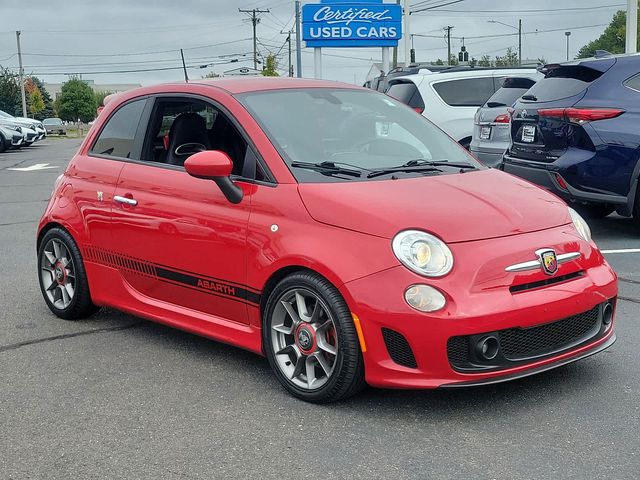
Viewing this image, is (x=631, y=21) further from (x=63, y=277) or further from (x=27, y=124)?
(x=27, y=124)

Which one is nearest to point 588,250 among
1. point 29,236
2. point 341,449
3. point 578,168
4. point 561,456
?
point 561,456

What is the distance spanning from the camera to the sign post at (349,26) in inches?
1115

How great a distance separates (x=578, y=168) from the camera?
25.5 feet

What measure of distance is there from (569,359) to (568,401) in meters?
0.20

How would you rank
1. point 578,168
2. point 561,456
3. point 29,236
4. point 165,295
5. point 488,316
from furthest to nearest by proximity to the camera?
point 29,236
point 578,168
point 165,295
point 488,316
point 561,456

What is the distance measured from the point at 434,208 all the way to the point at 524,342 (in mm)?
738

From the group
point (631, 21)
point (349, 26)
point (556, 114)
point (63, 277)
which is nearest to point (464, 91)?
point (556, 114)

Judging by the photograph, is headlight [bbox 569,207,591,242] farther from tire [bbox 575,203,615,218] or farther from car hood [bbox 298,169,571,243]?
tire [bbox 575,203,615,218]

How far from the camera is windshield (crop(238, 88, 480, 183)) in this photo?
14.9 ft

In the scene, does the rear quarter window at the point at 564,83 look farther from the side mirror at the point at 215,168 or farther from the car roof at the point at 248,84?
the side mirror at the point at 215,168

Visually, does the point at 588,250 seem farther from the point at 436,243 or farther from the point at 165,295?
the point at 165,295

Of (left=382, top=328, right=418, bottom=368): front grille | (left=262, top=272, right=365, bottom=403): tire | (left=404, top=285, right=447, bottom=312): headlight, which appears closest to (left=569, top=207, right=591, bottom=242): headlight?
(left=404, top=285, right=447, bottom=312): headlight

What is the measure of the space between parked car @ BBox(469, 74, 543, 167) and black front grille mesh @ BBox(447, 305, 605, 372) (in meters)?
6.11

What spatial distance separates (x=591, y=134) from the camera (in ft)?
25.4
